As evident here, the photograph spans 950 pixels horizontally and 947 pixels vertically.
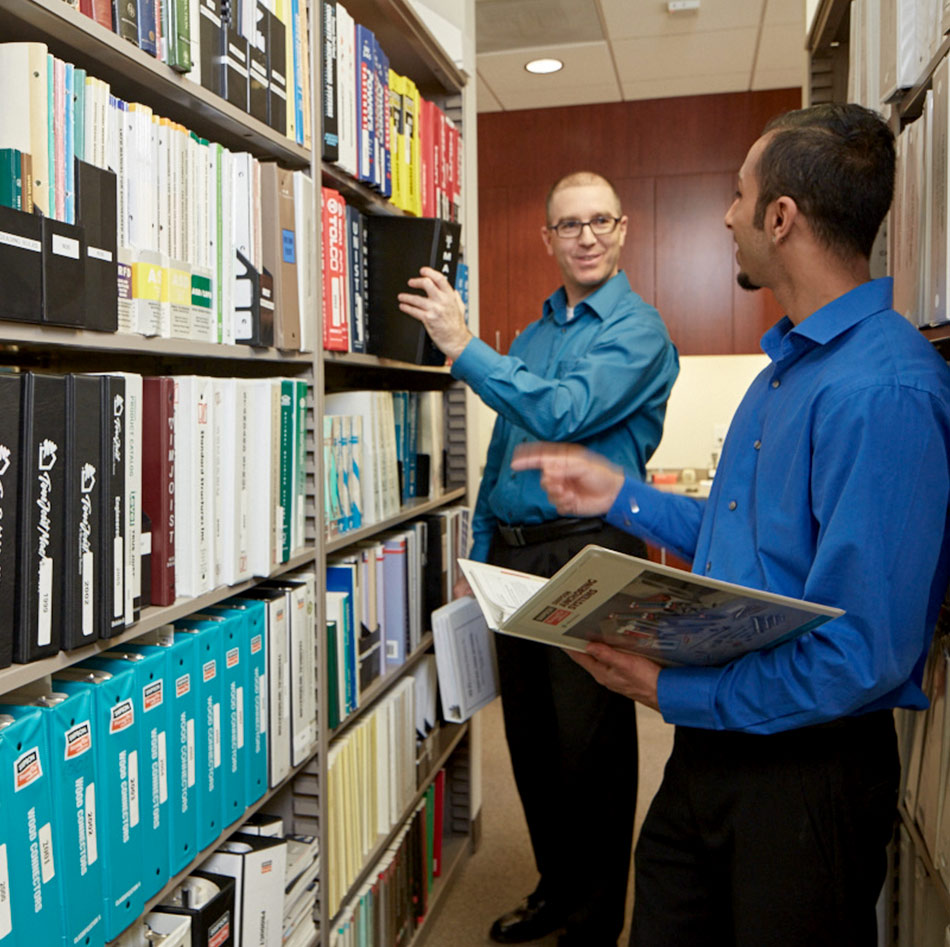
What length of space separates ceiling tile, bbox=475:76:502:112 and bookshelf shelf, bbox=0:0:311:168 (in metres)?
3.08

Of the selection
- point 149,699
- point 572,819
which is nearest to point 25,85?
point 149,699

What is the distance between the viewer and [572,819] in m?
2.13

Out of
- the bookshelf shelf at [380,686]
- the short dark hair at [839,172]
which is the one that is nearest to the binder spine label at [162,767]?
the bookshelf shelf at [380,686]

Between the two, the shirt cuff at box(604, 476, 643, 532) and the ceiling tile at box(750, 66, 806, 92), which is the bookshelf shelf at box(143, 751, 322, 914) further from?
the ceiling tile at box(750, 66, 806, 92)

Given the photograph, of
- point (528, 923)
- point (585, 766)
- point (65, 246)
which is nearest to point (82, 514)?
point (65, 246)

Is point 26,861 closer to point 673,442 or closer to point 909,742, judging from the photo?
point 909,742

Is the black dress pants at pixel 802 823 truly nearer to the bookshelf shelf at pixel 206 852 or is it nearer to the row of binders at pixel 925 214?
the row of binders at pixel 925 214

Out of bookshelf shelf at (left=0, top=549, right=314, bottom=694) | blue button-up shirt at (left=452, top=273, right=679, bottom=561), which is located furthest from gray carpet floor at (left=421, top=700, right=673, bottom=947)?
bookshelf shelf at (left=0, top=549, right=314, bottom=694)

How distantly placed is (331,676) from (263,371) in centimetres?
60

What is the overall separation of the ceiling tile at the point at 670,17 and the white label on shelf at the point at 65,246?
305 centimetres

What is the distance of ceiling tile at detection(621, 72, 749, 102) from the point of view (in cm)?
429

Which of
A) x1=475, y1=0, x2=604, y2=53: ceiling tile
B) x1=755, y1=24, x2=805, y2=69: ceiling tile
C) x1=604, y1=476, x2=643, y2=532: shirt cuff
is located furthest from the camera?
x1=755, y1=24, x2=805, y2=69: ceiling tile

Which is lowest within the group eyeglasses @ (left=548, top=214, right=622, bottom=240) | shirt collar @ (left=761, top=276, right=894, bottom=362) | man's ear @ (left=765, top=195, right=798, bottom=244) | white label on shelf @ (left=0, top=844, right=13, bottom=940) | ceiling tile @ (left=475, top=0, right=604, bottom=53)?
white label on shelf @ (left=0, top=844, right=13, bottom=940)

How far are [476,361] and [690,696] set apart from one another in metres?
0.91
